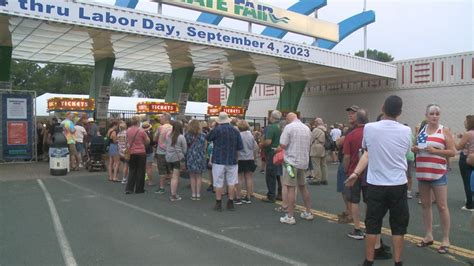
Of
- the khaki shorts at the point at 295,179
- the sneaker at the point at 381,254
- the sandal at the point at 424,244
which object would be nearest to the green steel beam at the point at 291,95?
the khaki shorts at the point at 295,179

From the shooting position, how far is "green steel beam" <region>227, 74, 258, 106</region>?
2538cm

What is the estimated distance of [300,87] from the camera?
27.6m

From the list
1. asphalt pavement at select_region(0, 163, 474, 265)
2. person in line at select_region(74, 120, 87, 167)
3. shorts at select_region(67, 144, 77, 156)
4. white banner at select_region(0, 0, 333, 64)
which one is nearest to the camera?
asphalt pavement at select_region(0, 163, 474, 265)

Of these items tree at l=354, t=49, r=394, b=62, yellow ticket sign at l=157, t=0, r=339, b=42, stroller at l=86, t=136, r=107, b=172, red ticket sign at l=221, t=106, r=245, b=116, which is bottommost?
stroller at l=86, t=136, r=107, b=172

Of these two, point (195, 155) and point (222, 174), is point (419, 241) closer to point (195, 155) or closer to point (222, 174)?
point (222, 174)

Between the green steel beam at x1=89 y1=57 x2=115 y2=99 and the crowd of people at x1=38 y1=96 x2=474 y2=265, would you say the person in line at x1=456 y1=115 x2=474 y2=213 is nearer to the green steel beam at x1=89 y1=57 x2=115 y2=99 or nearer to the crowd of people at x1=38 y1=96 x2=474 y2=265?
the crowd of people at x1=38 y1=96 x2=474 y2=265

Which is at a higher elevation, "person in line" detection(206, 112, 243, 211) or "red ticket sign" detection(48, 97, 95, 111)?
"red ticket sign" detection(48, 97, 95, 111)

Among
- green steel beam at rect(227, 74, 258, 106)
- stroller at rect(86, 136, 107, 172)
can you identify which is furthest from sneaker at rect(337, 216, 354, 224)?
green steel beam at rect(227, 74, 258, 106)

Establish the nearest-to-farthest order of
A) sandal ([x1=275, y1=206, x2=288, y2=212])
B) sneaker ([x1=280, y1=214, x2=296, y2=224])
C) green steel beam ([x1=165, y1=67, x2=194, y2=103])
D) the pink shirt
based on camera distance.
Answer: sneaker ([x1=280, y1=214, x2=296, y2=224]) < sandal ([x1=275, y1=206, x2=288, y2=212]) < the pink shirt < green steel beam ([x1=165, y1=67, x2=194, y2=103])

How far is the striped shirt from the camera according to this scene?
5379mm

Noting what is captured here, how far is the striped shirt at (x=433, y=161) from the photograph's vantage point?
538cm

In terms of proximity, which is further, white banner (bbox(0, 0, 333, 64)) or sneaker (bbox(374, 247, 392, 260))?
white banner (bbox(0, 0, 333, 64))

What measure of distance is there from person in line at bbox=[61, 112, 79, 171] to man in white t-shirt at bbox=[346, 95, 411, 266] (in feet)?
37.6

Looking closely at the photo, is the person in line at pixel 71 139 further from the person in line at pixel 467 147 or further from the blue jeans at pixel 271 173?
the person in line at pixel 467 147
